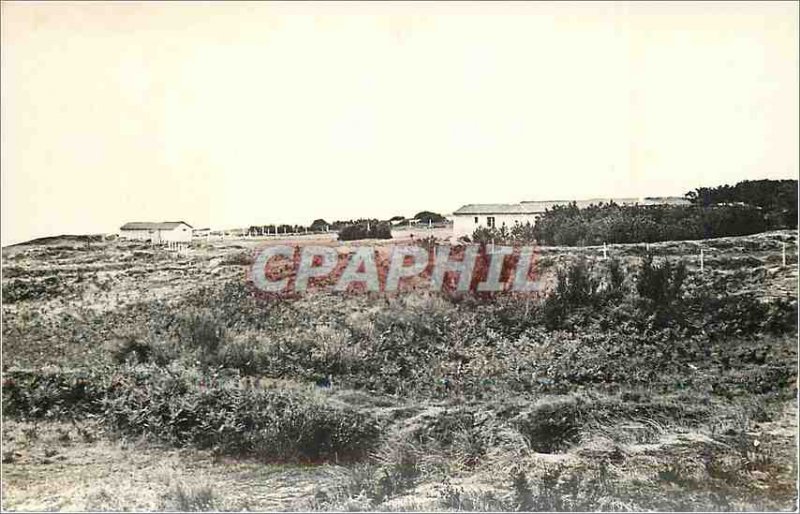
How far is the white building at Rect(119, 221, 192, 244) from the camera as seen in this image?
17.5 feet

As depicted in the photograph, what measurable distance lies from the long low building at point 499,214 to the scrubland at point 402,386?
315 mm

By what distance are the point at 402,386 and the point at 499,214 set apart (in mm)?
1349

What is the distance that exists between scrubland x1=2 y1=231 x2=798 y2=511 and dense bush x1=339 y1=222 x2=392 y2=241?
1.35ft

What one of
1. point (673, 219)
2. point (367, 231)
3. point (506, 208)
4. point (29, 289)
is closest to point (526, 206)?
point (506, 208)

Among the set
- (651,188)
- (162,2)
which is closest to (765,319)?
(651,188)

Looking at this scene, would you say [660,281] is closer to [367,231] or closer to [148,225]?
[367,231]

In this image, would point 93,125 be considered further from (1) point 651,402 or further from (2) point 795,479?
(2) point 795,479

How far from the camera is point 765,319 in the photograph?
511 centimetres

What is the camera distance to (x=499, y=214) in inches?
205

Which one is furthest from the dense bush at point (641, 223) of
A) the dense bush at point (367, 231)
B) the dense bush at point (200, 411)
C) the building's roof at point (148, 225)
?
the building's roof at point (148, 225)

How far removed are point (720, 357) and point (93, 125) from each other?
15.1 ft

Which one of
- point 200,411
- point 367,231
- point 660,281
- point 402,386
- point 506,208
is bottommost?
point 200,411

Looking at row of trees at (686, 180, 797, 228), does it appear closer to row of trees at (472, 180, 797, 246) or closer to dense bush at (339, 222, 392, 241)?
row of trees at (472, 180, 797, 246)

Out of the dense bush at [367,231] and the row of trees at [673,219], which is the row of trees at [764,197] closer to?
the row of trees at [673,219]
